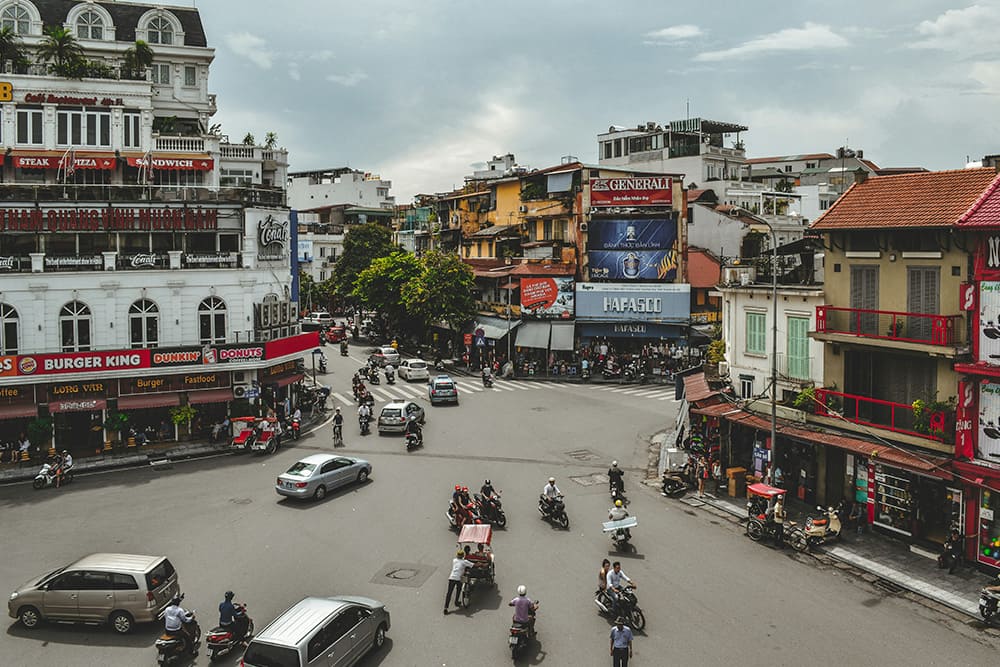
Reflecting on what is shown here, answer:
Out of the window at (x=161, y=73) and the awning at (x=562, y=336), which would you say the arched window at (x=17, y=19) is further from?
the awning at (x=562, y=336)

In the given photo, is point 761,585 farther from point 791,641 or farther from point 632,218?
point 632,218

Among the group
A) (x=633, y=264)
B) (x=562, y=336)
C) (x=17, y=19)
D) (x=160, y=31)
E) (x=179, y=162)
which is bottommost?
(x=562, y=336)

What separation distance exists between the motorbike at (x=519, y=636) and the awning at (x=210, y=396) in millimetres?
25440

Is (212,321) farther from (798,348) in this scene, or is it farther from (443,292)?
(798,348)

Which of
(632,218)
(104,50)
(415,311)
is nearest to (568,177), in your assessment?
(632,218)

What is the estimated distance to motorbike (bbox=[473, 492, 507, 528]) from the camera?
2330 centimetres

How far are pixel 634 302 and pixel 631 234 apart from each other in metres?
5.35

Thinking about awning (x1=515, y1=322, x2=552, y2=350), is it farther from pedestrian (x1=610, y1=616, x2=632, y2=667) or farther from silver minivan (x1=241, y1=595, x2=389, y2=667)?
pedestrian (x1=610, y1=616, x2=632, y2=667)

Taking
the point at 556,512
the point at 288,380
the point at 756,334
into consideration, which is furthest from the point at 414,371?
the point at 556,512

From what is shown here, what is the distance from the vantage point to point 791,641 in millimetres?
16297

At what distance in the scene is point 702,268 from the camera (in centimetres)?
5716

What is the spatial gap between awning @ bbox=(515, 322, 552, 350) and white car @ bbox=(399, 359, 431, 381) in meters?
7.64

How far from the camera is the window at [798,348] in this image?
2655 cm

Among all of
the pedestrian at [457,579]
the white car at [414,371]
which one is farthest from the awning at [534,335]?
the pedestrian at [457,579]
